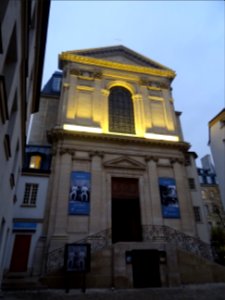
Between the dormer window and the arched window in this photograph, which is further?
the arched window

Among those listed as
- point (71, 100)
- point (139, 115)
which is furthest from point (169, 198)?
point (71, 100)

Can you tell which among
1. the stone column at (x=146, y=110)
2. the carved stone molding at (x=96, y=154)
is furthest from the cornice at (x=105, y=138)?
the stone column at (x=146, y=110)

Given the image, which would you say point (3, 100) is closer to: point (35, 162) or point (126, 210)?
point (35, 162)

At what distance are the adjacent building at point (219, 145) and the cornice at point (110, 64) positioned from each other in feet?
26.4

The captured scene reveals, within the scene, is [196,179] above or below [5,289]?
above

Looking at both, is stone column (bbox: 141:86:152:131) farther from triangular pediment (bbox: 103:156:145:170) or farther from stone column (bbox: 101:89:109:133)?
triangular pediment (bbox: 103:156:145:170)

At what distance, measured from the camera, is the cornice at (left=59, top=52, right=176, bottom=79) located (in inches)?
954

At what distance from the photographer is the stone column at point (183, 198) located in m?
18.0

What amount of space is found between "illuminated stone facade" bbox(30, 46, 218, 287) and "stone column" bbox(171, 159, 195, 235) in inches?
3.3

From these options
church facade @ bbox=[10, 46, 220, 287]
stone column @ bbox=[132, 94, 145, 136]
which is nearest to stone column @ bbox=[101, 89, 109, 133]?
church facade @ bbox=[10, 46, 220, 287]

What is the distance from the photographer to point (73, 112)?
69.7ft

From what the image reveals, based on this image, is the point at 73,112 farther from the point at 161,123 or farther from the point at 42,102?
the point at 161,123

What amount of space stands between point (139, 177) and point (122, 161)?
193 cm

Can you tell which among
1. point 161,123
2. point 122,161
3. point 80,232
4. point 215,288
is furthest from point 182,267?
point 161,123
